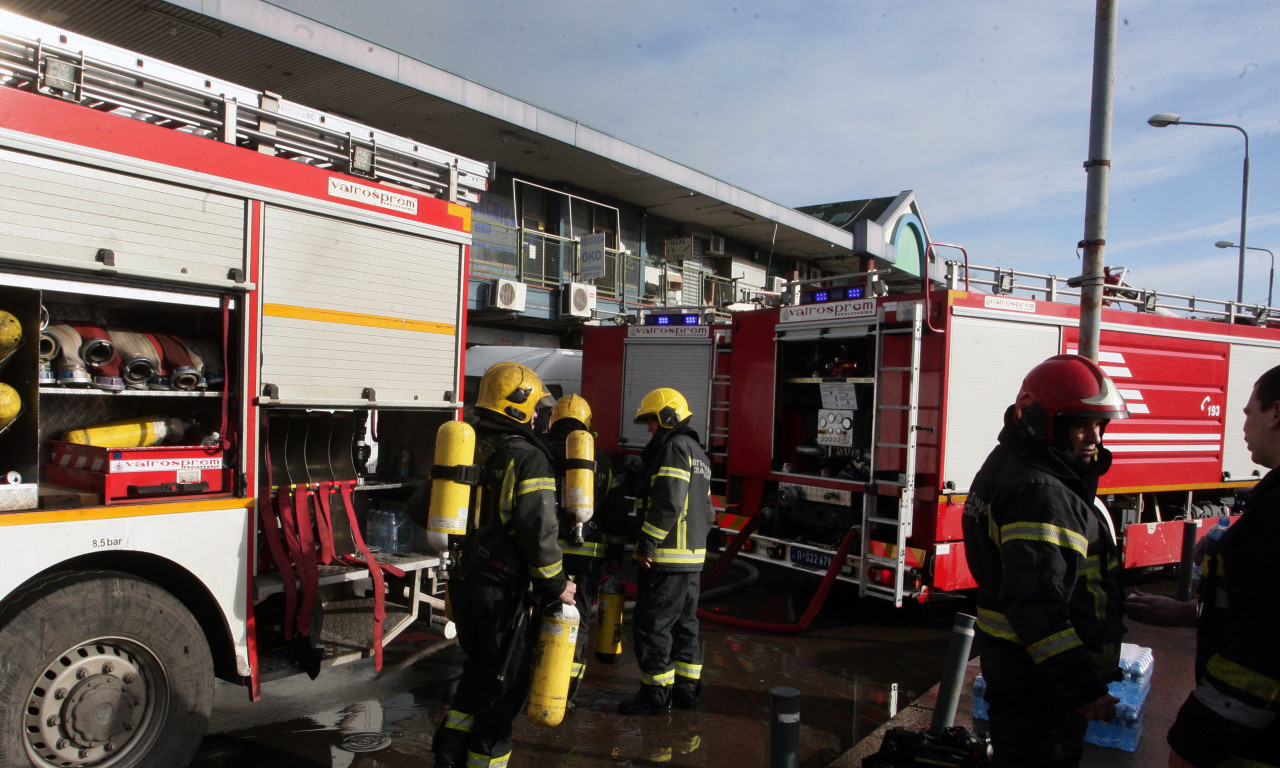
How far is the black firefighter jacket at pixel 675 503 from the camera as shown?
4.90 metres

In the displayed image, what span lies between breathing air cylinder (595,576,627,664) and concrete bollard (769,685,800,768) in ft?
8.43

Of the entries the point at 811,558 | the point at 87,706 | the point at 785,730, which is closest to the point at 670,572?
the point at 785,730

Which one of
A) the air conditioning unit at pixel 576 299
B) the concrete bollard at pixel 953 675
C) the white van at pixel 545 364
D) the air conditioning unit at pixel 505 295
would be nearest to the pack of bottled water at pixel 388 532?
the concrete bollard at pixel 953 675

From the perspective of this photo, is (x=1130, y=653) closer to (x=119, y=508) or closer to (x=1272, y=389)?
(x=1272, y=389)

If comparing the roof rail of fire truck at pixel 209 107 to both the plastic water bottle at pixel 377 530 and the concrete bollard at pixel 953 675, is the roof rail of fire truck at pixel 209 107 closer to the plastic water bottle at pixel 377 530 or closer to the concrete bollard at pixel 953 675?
the plastic water bottle at pixel 377 530

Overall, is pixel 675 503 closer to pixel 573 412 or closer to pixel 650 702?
pixel 573 412

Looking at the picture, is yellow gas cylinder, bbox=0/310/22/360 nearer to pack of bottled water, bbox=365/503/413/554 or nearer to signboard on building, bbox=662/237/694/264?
pack of bottled water, bbox=365/503/413/554

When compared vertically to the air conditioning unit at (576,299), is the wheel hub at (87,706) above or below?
below

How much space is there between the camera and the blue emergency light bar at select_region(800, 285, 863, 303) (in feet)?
22.9

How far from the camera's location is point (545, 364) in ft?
38.2

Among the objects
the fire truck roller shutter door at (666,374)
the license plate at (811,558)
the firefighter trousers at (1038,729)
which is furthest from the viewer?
the fire truck roller shutter door at (666,374)

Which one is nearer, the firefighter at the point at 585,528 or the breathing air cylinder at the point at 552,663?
the breathing air cylinder at the point at 552,663

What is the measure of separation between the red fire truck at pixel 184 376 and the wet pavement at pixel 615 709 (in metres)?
0.46

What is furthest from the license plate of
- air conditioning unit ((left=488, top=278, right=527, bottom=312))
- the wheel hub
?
air conditioning unit ((left=488, top=278, right=527, bottom=312))
